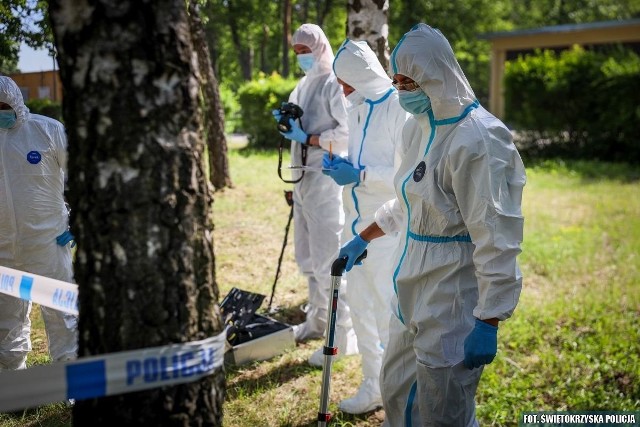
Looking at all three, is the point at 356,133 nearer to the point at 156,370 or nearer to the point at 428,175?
the point at 428,175

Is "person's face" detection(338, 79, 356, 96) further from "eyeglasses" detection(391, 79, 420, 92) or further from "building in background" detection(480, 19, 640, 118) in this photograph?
"building in background" detection(480, 19, 640, 118)

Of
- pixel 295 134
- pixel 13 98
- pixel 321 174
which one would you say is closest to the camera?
pixel 13 98

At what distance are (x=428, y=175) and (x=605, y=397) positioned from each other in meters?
2.37

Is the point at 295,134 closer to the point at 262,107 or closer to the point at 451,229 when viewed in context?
the point at 451,229

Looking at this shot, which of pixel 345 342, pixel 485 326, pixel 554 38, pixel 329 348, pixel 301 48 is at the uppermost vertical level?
pixel 554 38

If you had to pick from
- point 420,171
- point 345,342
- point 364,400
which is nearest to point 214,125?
point 345,342

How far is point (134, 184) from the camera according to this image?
167 cm

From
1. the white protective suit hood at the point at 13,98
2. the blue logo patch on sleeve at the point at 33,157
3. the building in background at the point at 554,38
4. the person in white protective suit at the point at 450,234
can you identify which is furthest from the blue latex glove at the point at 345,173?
the building in background at the point at 554,38

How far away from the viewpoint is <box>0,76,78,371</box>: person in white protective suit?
11.4 ft

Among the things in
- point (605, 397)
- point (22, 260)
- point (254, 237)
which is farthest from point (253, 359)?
point (254, 237)

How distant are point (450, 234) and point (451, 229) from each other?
0.02m

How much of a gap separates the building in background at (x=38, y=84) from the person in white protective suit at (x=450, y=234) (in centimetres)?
281

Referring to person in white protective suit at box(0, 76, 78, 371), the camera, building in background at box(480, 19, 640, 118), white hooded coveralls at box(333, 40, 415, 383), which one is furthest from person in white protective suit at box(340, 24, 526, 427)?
building in background at box(480, 19, 640, 118)

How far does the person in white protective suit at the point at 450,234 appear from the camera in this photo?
229cm
